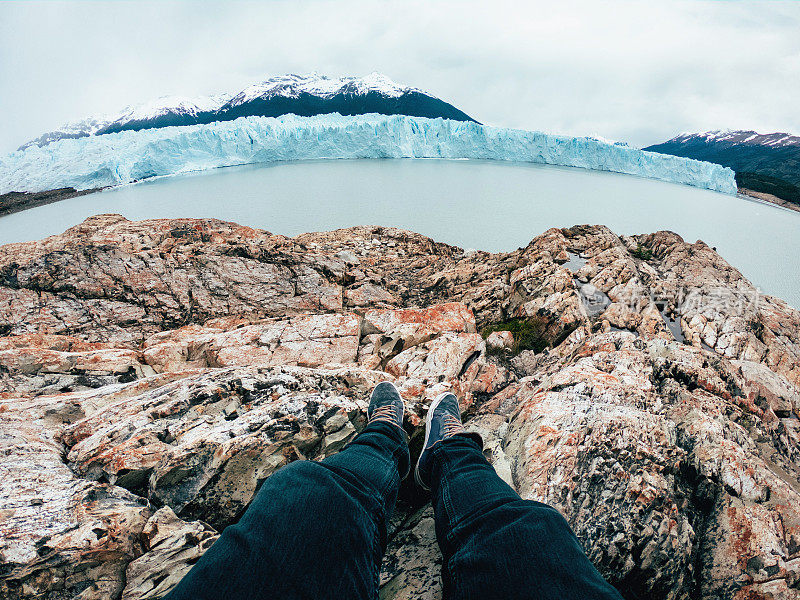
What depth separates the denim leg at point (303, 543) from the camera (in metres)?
1.12

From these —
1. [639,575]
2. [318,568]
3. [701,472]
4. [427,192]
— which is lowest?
[639,575]

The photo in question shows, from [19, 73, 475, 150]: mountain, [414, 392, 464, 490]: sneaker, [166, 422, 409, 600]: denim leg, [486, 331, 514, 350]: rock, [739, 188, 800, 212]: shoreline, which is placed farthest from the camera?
[19, 73, 475, 150]: mountain

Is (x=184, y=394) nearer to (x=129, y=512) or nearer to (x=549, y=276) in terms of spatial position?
(x=129, y=512)

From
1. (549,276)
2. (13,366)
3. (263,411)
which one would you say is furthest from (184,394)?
(549,276)

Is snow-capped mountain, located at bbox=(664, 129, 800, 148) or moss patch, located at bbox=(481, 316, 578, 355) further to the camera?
snow-capped mountain, located at bbox=(664, 129, 800, 148)

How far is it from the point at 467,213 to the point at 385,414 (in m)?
17.7

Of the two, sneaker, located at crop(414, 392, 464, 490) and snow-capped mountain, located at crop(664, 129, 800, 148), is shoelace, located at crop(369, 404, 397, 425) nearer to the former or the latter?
sneaker, located at crop(414, 392, 464, 490)

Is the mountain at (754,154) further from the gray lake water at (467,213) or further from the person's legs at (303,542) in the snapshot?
the person's legs at (303,542)

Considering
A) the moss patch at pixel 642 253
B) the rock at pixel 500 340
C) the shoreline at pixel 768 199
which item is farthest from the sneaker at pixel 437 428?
the shoreline at pixel 768 199

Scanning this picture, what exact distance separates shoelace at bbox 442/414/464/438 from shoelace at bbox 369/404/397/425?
454mm

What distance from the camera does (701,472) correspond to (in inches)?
101

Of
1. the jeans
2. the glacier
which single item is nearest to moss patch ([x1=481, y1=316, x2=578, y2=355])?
the jeans

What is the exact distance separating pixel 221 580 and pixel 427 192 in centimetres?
2566

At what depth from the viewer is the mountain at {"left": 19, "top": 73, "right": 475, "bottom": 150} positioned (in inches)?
4129
